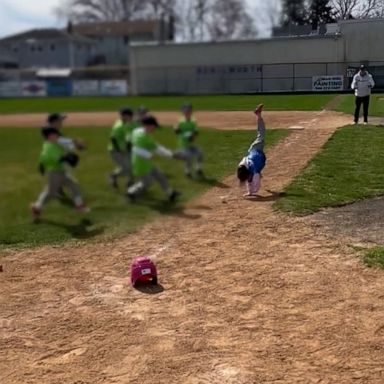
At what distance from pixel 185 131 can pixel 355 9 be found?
1465mm

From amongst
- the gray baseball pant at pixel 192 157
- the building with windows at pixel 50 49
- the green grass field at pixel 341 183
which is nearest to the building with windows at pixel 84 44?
the building with windows at pixel 50 49

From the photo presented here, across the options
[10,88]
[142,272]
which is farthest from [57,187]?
[142,272]

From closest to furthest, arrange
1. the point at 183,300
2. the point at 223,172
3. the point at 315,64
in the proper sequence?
the point at 223,172 → the point at 315,64 → the point at 183,300

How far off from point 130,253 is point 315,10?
259 inches

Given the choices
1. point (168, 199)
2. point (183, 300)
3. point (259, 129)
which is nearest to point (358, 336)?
point (183, 300)

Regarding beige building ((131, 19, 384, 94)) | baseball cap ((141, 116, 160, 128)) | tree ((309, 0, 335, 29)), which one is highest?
tree ((309, 0, 335, 29))

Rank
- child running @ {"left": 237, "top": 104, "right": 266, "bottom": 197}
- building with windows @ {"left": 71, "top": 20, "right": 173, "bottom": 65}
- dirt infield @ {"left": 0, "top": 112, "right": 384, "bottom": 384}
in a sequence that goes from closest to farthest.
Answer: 1. building with windows @ {"left": 71, "top": 20, "right": 173, "bottom": 65}
2. child running @ {"left": 237, "top": 104, "right": 266, "bottom": 197}
3. dirt infield @ {"left": 0, "top": 112, "right": 384, "bottom": 384}

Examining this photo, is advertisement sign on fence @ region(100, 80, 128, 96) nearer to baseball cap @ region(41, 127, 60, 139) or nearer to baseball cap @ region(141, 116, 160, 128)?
baseball cap @ region(141, 116, 160, 128)

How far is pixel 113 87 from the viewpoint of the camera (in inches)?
75.0

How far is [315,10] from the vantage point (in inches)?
118

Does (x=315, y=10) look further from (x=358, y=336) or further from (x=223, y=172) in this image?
(x=358, y=336)

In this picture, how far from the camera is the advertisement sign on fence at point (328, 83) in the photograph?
9.55 feet

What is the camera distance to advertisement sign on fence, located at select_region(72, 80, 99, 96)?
6.29 ft

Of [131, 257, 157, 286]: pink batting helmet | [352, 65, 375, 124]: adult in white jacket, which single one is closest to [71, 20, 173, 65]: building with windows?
[352, 65, 375, 124]: adult in white jacket
